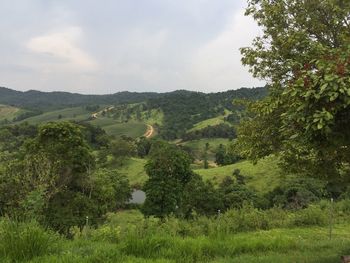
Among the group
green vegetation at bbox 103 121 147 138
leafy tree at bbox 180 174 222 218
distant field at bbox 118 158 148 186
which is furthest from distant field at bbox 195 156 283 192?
green vegetation at bbox 103 121 147 138

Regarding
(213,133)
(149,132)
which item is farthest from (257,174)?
(149,132)

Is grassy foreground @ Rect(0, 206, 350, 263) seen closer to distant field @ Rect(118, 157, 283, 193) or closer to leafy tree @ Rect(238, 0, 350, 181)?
leafy tree @ Rect(238, 0, 350, 181)

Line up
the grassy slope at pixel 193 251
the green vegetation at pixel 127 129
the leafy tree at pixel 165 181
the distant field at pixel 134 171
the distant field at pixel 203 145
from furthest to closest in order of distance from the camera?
the green vegetation at pixel 127 129, the distant field at pixel 203 145, the distant field at pixel 134 171, the leafy tree at pixel 165 181, the grassy slope at pixel 193 251

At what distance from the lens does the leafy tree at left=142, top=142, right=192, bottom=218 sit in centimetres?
5462

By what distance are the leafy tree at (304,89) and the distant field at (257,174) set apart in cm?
6540

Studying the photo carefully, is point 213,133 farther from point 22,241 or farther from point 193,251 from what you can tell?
point 22,241

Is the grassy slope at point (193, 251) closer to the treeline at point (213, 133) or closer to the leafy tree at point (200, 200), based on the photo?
the leafy tree at point (200, 200)

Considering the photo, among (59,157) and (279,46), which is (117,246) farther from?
(59,157)

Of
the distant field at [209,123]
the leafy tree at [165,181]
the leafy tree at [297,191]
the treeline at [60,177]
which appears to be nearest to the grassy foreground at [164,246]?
the treeline at [60,177]

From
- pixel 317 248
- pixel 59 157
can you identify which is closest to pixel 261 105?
pixel 317 248

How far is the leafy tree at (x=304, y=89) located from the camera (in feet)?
20.0

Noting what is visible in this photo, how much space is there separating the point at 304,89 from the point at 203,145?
144 meters

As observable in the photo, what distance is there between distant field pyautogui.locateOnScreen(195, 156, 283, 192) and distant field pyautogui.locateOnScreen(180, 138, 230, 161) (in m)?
42.0

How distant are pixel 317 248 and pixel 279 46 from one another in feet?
19.1
